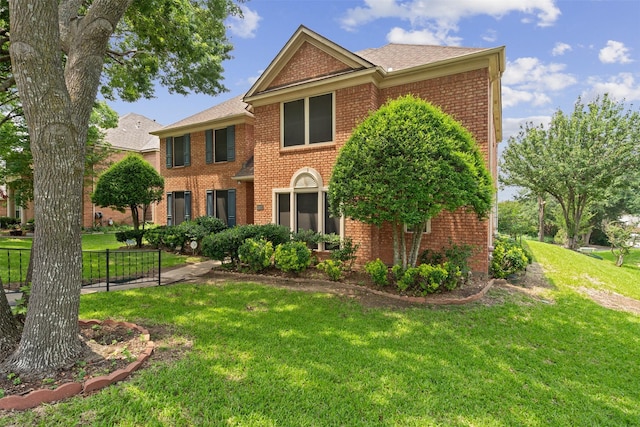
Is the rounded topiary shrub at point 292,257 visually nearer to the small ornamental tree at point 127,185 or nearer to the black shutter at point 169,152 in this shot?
the small ornamental tree at point 127,185

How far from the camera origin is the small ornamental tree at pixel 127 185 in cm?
1354

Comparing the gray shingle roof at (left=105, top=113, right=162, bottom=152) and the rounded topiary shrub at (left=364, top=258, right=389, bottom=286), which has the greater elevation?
the gray shingle roof at (left=105, top=113, right=162, bottom=152)

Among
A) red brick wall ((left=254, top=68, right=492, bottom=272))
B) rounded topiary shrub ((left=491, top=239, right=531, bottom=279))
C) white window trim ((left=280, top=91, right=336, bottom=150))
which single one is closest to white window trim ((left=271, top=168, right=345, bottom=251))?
red brick wall ((left=254, top=68, right=492, bottom=272))

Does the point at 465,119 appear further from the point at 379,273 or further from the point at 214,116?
the point at 214,116

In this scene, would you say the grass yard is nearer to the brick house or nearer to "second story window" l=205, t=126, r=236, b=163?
"second story window" l=205, t=126, r=236, b=163

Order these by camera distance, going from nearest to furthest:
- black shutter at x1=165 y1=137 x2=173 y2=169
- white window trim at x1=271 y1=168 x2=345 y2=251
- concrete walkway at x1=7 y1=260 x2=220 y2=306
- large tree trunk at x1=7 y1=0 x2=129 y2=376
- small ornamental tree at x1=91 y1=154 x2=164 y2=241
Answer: large tree trunk at x1=7 y1=0 x2=129 y2=376 → concrete walkway at x1=7 y1=260 x2=220 y2=306 → white window trim at x1=271 y1=168 x2=345 y2=251 → small ornamental tree at x1=91 y1=154 x2=164 y2=241 → black shutter at x1=165 y1=137 x2=173 y2=169

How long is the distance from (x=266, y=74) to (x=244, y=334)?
916 centimetres

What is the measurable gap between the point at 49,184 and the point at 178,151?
13780mm

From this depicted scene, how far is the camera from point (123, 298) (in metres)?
6.70

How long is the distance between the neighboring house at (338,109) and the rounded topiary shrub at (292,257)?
1628mm

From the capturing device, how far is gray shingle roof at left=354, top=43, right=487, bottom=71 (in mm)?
8664

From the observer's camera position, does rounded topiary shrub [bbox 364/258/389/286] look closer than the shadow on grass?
No

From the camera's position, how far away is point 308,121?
1022 cm

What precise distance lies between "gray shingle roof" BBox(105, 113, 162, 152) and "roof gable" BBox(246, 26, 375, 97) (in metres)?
16.8
